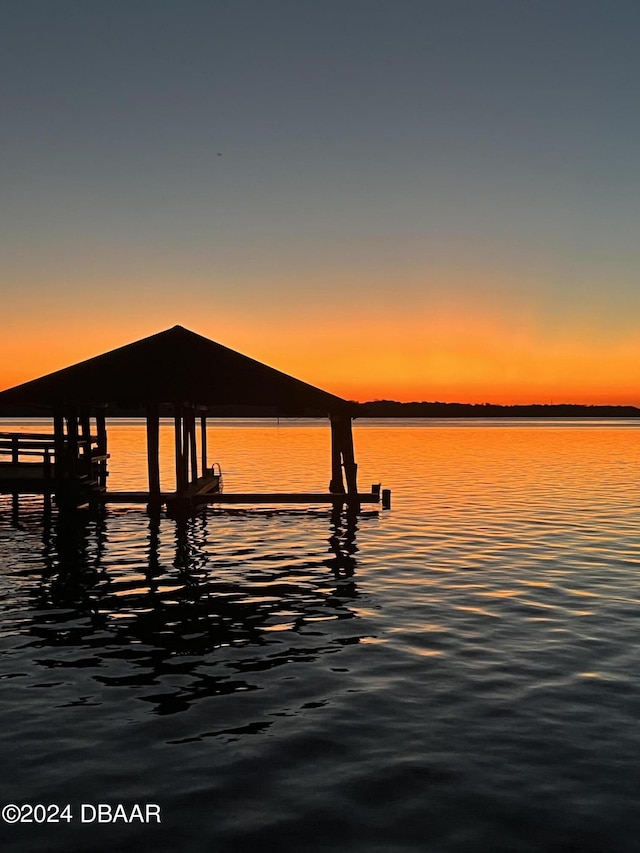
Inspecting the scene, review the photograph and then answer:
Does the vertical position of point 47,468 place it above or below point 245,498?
above

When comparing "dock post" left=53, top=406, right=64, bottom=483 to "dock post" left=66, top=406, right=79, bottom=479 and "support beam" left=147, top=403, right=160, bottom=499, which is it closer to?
"dock post" left=66, top=406, right=79, bottom=479

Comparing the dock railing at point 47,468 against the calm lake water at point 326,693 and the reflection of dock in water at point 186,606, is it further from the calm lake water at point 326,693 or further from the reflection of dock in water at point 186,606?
the calm lake water at point 326,693

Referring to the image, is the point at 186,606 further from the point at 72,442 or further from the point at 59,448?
the point at 72,442

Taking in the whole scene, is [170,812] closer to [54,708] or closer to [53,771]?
[53,771]

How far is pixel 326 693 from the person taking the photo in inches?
384

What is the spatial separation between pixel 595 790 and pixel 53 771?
5.14 m

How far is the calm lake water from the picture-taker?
671cm

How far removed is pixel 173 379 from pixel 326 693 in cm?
1784

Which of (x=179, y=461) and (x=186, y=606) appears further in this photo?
(x=179, y=461)

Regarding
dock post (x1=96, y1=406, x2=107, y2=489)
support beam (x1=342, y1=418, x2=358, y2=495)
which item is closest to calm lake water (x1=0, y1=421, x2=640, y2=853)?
support beam (x1=342, y1=418, x2=358, y2=495)

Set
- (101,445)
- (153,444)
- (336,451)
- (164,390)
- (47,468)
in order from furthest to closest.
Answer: (101,445) < (336,451) < (47,468) < (153,444) < (164,390)

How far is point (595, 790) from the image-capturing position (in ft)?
23.6

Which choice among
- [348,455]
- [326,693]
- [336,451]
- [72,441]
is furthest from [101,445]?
[326,693]

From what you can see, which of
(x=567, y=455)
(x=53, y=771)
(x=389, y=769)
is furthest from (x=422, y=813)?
(x=567, y=455)
